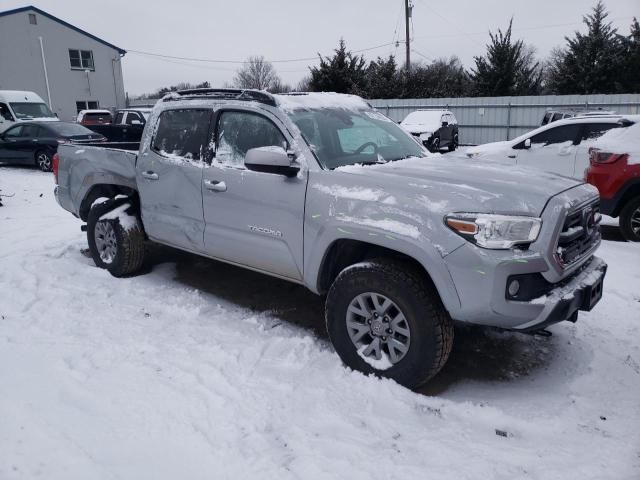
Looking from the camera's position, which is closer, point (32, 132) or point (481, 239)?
point (481, 239)

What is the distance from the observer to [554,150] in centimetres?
845

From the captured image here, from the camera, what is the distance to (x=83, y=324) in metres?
4.17

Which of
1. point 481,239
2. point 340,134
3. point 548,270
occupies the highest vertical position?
point 340,134

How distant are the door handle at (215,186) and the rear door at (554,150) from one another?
19.8 feet

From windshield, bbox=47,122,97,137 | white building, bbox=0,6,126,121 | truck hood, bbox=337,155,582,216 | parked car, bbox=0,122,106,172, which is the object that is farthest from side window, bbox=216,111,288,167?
white building, bbox=0,6,126,121

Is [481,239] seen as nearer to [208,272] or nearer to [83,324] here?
[83,324]

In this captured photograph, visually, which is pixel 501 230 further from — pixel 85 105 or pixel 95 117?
pixel 85 105

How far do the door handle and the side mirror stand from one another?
0.57 m

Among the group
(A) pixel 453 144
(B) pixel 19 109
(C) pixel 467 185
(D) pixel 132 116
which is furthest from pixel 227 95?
(D) pixel 132 116

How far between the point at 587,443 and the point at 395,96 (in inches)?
992

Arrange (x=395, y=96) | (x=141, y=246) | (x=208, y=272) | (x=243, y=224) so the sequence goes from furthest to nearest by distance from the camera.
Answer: (x=395, y=96) < (x=208, y=272) < (x=141, y=246) < (x=243, y=224)

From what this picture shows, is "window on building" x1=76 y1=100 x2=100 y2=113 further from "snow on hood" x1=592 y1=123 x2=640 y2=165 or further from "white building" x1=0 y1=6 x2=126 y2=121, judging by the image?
"snow on hood" x1=592 y1=123 x2=640 y2=165

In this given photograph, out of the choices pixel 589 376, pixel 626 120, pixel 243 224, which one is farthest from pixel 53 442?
pixel 626 120

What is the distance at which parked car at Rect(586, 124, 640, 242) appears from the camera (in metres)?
6.61
